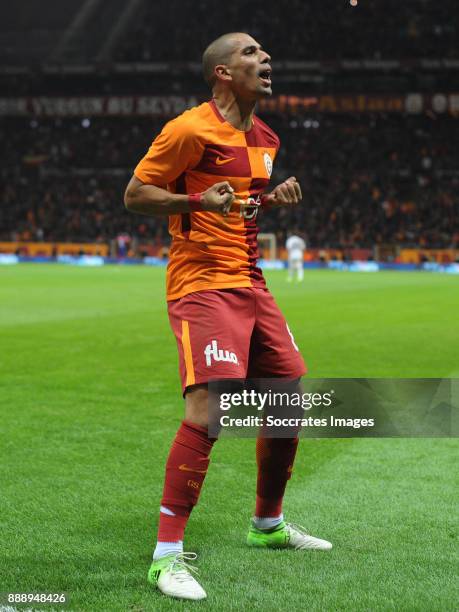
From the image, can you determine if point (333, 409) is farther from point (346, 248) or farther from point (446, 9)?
point (446, 9)

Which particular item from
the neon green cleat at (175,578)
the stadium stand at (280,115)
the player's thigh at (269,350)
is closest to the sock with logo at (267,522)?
the neon green cleat at (175,578)

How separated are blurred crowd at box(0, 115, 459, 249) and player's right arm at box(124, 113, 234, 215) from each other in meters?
41.8

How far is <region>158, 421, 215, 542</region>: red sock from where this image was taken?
12.0 ft

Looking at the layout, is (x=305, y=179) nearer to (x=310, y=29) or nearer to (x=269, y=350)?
(x=310, y=29)

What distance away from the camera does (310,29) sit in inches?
1999

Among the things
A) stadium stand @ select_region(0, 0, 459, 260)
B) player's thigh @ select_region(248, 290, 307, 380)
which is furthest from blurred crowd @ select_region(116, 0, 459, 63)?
player's thigh @ select_region(248, 290, 307, 380)

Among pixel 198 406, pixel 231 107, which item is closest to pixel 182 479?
pixel 198 406

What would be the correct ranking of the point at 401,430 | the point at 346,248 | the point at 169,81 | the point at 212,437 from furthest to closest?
the point at 169,81 < the point at 346,248 < the point at 401,430 < the point at 212,437

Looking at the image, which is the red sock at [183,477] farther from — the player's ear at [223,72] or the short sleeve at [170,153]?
the player's ear at [223,72]

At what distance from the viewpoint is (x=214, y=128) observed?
13.0 ft

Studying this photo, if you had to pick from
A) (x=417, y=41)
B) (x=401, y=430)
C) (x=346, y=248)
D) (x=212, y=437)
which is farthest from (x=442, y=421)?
(x=417, y=41)

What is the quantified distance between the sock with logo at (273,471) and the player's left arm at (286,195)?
1114mm

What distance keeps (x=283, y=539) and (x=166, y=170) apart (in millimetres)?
1780

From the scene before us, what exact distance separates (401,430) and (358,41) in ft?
151
